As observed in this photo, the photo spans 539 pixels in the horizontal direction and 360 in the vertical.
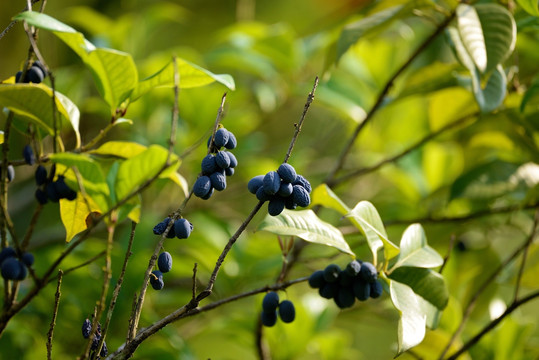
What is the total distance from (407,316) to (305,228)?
166 mm

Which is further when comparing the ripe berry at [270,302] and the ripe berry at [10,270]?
the ripe berry at [270,302]

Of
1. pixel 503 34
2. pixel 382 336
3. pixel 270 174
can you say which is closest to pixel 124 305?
pixel 270 174

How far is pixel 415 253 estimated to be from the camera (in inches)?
34.4

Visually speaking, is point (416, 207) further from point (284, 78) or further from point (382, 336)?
point (382, 336)

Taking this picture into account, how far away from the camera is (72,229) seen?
862mm

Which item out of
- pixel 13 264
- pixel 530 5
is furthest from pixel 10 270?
pixel 530 5

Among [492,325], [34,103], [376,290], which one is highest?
[34,103]

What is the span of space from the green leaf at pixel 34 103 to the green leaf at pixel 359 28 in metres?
0.45

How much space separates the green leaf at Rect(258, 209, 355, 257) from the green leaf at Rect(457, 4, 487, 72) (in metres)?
0.34

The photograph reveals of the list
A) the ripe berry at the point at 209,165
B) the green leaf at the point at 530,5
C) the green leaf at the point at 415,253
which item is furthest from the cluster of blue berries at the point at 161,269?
the green leaf at the point at 530,5

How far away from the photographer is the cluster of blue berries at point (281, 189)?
68 cm

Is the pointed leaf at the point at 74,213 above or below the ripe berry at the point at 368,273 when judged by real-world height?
above

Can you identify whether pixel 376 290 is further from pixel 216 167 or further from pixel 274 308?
pixel 216 167

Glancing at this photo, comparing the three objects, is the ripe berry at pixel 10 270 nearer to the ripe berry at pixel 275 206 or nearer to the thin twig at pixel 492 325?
the ripe berry at pixel 275 206
